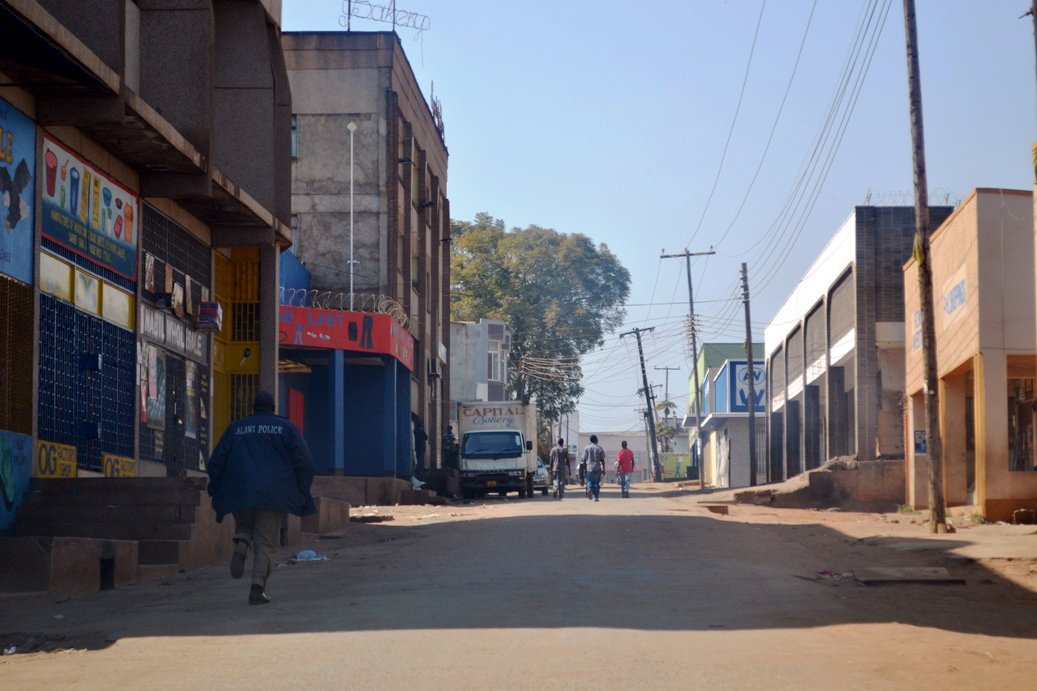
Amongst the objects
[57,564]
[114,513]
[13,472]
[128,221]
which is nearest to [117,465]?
[114,513]

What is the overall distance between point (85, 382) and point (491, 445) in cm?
2675

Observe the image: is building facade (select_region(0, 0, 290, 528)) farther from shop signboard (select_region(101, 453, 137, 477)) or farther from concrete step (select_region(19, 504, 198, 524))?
concrete step (select_region(19, 504, 198, 524))

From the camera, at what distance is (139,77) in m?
18.5

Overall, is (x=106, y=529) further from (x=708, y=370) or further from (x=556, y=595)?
(x=708, y=370)

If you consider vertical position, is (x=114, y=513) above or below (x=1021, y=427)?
below

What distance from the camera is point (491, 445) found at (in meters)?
42.7

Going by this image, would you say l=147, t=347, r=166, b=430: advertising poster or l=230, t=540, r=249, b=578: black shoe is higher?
l=147, t=347, r=166, b=430: advertising poster

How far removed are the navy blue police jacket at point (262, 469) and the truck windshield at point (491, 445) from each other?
31145 mm

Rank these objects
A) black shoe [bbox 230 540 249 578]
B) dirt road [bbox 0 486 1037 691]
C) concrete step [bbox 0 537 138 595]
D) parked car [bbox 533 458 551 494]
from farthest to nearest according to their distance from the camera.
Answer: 1. parked car [bbox 533 458 551 494]
2. concrete step [bbox 0 537 138 595]
3. black shoe [bbox 230 540 249 578]
4. dirt road [bbox 0 486 1037 691]

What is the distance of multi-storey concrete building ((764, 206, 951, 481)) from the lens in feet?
124

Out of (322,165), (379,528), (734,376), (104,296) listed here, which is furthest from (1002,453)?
(734,376)

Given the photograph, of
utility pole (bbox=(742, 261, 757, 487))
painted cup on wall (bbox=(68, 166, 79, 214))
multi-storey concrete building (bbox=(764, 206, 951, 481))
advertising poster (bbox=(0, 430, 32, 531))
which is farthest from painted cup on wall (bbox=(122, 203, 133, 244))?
utility pole (bbox=(742, 261, 757, 487))

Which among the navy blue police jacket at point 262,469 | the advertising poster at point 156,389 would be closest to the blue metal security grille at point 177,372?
the advertising poster at point 156,389

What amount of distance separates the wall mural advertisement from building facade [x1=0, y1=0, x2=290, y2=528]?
0.03 m
